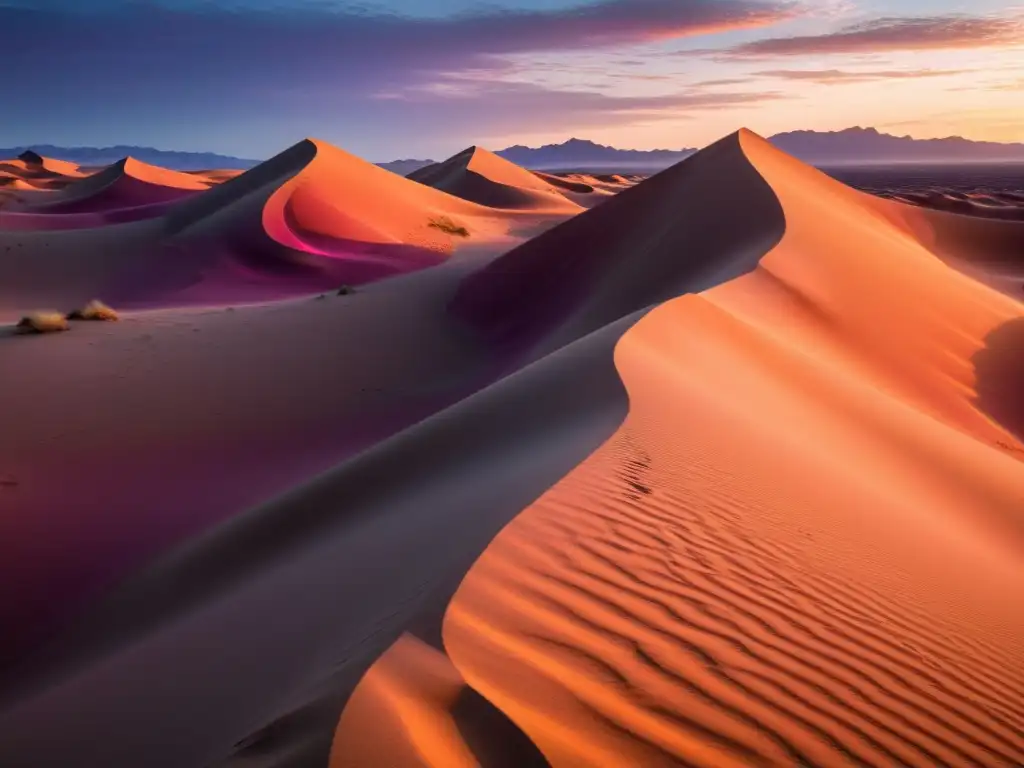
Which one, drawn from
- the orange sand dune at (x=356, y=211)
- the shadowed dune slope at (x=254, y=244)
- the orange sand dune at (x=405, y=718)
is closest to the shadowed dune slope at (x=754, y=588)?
the orange sand dune at (x=405, y=718)

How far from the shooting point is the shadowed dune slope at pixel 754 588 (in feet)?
7.89

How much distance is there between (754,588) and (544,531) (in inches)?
39.3

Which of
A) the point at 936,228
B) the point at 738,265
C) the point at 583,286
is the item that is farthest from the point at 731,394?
the point at 936,228

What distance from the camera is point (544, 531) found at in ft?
10.8

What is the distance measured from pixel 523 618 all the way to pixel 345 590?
1.25 metres

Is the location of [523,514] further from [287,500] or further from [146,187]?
[146,187]

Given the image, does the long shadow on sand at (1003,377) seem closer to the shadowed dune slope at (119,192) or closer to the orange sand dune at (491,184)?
the orange sand dune at (491,184)

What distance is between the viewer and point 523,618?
2674 mm

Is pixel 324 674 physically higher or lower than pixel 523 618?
lower

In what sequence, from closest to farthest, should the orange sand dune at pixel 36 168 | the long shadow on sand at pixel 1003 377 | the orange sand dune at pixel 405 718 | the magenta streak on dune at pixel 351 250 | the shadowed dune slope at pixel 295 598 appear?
the orange sand dune at pixel 405 718 < the shadowed dune slope at pixel 295 598 < the long shadow on sand at pixel 1003 377 < the magenta streak on dune at pixel 351 250 < the orange sand dune at pixel 36 168

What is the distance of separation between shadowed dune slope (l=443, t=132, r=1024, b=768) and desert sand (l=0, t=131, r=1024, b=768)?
0.05 ft

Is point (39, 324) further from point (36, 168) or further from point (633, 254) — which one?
point (36, 168)

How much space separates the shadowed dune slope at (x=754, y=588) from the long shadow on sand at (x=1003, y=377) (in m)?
2.85

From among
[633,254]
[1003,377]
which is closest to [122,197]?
[633,254]
